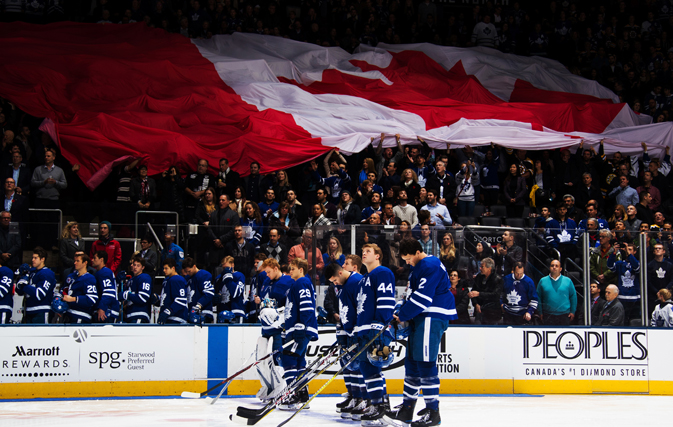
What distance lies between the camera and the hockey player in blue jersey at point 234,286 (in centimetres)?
893

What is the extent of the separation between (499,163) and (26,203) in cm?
770

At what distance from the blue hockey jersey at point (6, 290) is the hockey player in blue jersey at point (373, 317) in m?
4.58

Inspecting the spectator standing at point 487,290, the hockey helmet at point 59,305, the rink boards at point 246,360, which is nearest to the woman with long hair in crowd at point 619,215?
the rink boards at point 246,360

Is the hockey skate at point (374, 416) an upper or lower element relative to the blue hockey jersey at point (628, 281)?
lower

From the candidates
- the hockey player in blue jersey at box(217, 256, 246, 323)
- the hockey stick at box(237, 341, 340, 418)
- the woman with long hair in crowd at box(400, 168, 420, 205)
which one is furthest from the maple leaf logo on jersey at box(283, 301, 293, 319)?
the woman with long hair in crowd at box(400, 168, 420, 205)

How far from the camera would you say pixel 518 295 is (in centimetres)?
853

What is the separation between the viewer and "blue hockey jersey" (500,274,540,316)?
852cm

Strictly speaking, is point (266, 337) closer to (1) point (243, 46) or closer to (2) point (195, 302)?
(2) point (195, 302)

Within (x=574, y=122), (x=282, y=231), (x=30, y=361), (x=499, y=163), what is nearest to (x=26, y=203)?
(x=30, y=361)

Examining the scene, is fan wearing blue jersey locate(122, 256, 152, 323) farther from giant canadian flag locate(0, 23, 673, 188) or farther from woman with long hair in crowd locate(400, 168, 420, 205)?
woman with long hair in crowd locate(400, 168, 420, 205)

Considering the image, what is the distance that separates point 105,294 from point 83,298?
245 millimetres

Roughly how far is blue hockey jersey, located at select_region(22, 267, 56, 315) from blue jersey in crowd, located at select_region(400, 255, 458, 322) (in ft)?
15.2

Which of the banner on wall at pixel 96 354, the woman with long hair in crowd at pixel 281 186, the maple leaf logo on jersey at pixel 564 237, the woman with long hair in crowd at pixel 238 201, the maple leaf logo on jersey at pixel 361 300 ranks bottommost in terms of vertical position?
the banner on wall at pixel 96 354

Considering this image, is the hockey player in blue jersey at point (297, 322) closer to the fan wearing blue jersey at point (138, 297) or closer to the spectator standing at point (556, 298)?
the fan wearing blue jersey at point (138, 297)
